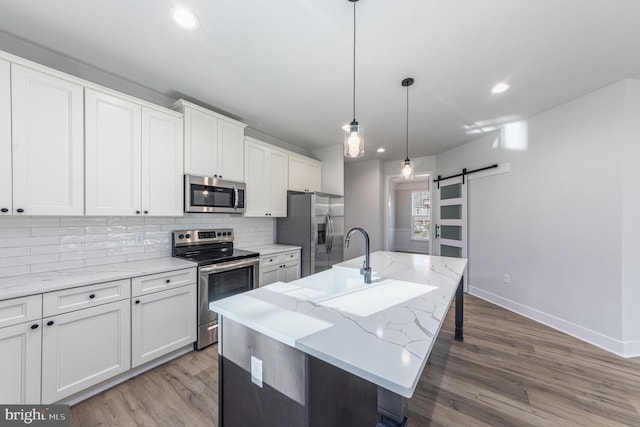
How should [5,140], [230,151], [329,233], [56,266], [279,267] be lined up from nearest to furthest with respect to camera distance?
[5,140], [56,266], [230,151], [279,267], [329,233]

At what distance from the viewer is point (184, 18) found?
1.60 meters

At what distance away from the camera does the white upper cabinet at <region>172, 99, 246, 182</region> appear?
2.58 metres

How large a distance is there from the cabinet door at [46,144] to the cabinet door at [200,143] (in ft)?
2.67

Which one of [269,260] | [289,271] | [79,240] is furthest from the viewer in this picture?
[289,271]

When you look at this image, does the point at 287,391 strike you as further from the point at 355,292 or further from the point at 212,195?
the point at 212,195

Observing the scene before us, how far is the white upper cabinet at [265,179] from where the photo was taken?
128 inches

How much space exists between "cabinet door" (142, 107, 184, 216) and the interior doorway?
6.75 m

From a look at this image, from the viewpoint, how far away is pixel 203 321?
7.88ft

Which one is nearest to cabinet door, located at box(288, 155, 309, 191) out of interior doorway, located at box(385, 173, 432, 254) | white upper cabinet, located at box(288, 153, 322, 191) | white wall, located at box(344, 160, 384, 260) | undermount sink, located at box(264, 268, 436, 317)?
white upper cabinet, located at box(288, 153, 322, 191)

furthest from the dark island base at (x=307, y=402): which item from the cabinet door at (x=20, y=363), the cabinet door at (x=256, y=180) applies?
the cabinet door at (x=256, y=180)

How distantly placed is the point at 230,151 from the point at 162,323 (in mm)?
1905

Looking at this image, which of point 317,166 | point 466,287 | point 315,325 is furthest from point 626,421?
point 317,166

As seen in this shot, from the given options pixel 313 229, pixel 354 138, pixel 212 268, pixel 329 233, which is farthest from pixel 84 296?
pixel 329 233

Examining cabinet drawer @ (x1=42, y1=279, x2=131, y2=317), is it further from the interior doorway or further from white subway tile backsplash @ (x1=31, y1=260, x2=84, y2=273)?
the interior doorway
